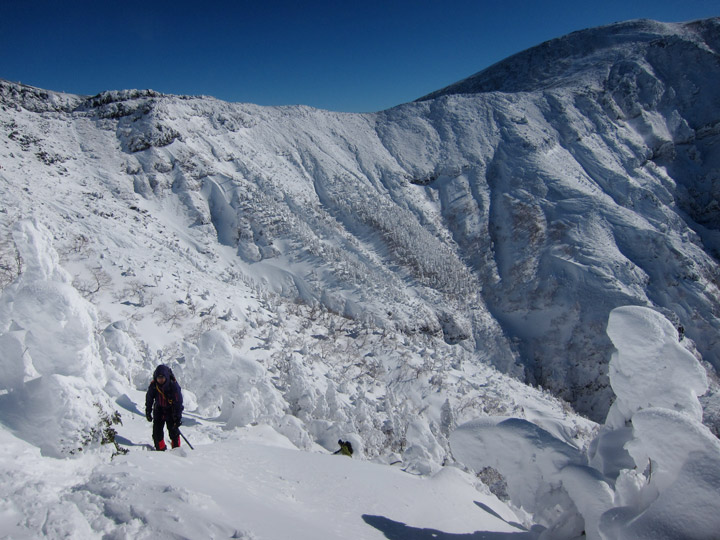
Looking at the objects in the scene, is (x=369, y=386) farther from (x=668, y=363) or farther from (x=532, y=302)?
(x=532, y=302)

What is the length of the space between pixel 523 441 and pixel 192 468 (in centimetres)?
403

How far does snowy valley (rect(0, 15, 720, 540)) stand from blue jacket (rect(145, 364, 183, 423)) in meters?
0.55

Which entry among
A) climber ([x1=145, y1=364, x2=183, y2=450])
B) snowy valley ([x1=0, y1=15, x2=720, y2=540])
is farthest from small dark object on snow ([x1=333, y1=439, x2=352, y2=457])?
climber ([x1=145, y1=364, x2=183, y2=450])

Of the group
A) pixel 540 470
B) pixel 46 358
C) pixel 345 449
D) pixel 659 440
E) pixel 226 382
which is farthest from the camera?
pixel 226 382

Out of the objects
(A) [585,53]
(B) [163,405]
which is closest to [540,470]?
(B) [163,405]

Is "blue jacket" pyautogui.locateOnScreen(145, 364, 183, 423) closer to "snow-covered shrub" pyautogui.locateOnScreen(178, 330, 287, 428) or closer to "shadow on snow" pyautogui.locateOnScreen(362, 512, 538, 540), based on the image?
"snow-covered shrub" pyautogui.locateOnScreen(178, 330, 287, 428)

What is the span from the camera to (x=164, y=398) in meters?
6.08

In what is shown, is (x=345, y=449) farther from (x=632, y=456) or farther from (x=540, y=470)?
(x=632, y=456)

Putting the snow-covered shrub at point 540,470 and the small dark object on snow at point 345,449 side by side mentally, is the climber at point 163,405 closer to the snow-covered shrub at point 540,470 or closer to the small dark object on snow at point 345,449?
the small dark object on snow at point 345,449

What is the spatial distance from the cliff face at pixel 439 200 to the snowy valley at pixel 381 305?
0.73ft

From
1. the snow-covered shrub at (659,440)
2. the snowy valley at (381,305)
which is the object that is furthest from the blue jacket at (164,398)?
the snow-covered shrub at (659,440)

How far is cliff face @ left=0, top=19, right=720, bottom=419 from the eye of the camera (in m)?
25.5

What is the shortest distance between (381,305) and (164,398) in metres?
19.8

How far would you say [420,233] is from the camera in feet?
113
